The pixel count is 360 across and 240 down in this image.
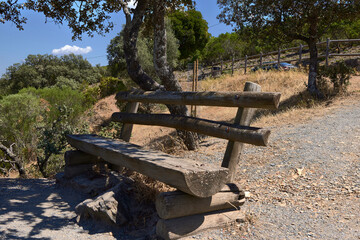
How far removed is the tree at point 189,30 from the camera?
28.7m

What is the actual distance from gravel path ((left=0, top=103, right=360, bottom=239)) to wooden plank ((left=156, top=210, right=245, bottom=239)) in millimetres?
83

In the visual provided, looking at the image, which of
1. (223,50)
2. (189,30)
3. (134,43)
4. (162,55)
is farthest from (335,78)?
(223,50)

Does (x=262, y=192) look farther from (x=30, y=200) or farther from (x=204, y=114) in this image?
(x=204, y=114)

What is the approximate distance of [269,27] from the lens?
39.6ft

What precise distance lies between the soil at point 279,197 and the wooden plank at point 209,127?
96 cm

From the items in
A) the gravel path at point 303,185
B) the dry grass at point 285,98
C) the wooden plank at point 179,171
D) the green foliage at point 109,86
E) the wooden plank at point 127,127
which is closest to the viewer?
the wooden plank at point 179,171

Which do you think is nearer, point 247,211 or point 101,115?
point 247,211

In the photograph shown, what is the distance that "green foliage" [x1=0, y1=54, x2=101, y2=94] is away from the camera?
29391mm

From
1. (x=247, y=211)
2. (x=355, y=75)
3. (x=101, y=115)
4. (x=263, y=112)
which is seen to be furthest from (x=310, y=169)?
(x=101, y=115)

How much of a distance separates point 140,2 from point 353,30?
96.8ft

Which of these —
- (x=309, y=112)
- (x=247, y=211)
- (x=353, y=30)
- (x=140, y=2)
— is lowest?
(x=247, y=211)

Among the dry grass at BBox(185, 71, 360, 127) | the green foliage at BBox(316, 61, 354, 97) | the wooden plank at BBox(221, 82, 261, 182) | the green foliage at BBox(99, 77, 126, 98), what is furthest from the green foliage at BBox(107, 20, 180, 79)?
the wooden plank at BBox(221, 82, 261, 182)

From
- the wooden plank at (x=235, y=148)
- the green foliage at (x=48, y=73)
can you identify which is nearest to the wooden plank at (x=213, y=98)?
the wooden plank at (x=235, y=148)

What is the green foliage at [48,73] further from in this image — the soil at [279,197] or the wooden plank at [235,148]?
the wooden plank at [235,148]
